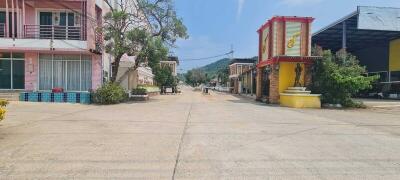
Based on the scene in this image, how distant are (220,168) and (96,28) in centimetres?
1763

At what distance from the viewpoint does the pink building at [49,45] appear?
804 inches

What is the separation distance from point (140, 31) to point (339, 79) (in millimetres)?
11757

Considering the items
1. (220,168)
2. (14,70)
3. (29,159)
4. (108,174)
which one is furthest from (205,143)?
(14,70)

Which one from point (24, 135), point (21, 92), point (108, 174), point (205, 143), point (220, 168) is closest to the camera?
point (108, 174)

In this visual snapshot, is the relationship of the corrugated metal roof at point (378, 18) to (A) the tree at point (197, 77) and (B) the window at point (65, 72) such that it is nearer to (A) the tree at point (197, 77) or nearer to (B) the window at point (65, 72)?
(B) the window at point (65, 72)

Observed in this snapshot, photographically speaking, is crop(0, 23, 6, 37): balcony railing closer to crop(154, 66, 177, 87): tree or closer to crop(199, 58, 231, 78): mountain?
crop(154, 66, 177, 87): tree

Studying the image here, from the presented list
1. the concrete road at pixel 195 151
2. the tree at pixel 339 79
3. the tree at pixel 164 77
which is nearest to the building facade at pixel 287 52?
the tree at pixel 339 79

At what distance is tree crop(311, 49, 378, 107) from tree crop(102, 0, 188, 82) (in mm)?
9213

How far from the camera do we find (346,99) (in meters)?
20.7

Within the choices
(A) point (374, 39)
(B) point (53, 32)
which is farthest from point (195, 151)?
(A) point (374, 39)

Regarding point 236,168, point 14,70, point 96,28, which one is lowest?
point 236,168

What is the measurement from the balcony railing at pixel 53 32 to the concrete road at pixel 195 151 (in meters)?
11.3

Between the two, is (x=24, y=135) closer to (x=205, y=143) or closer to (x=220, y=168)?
(x=205, y=143)

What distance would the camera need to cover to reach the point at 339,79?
19906 mm
